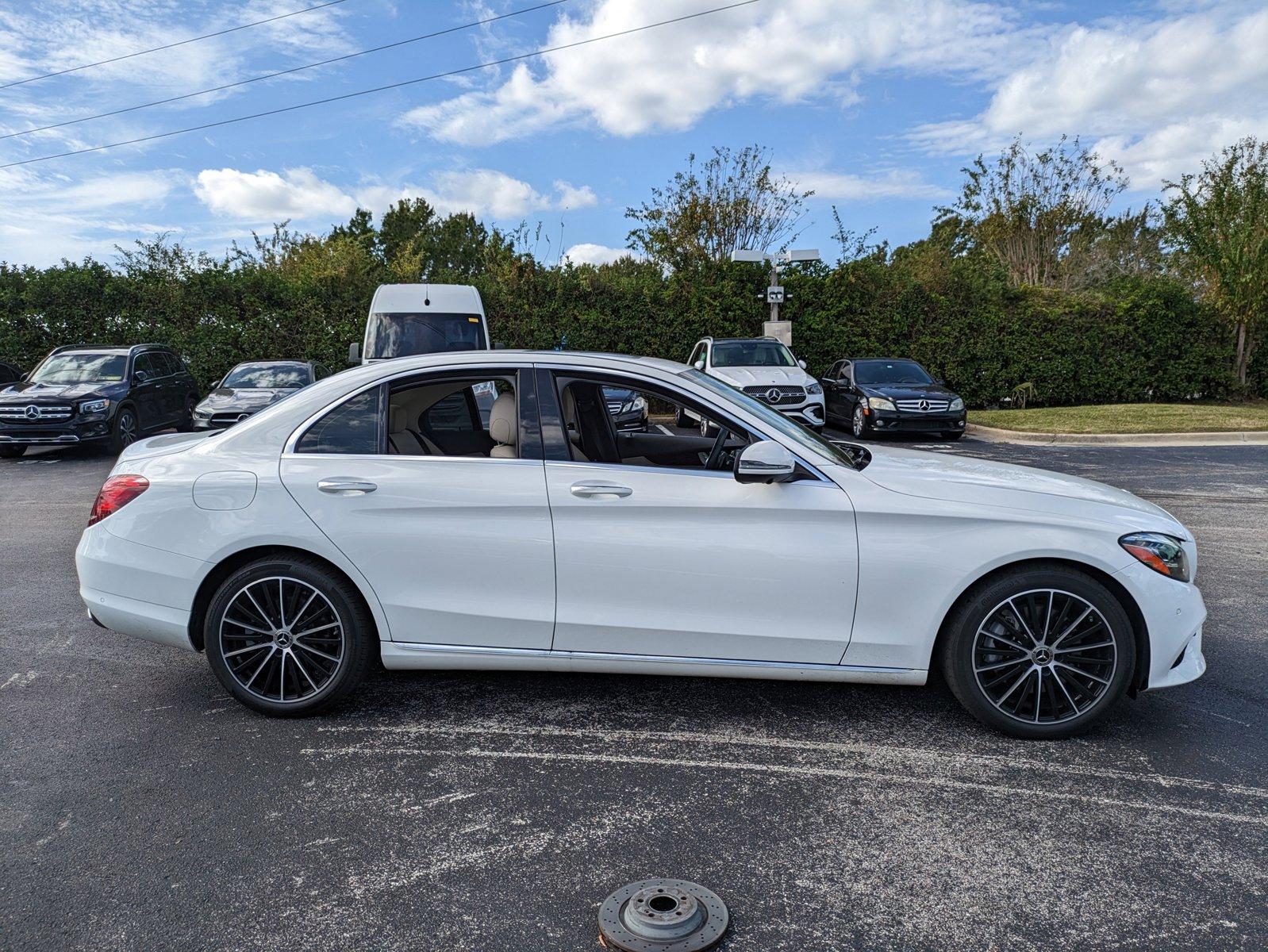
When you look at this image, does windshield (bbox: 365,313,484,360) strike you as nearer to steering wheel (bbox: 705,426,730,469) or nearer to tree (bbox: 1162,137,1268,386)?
steering wheel (bbox: 705,426,730,469)

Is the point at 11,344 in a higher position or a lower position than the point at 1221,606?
higher

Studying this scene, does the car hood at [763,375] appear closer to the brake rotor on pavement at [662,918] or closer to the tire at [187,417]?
the tire at [187,417]

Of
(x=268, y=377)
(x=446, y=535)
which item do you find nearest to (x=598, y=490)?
(x=446, y=535)

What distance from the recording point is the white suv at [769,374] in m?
15.6

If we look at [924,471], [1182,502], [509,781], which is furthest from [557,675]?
[1182,502]

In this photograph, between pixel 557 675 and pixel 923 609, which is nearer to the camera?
pixel 923 609

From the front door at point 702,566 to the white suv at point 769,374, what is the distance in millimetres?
11181

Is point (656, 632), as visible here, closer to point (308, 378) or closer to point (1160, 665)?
point (1160, 665)

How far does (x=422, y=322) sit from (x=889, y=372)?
30.3 feet

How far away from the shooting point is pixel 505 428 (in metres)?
4.18

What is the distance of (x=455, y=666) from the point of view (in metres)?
4.07

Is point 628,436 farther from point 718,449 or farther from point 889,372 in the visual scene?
point 889,372

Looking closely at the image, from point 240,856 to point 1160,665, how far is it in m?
3.57

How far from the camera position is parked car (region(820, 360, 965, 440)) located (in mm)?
16469
